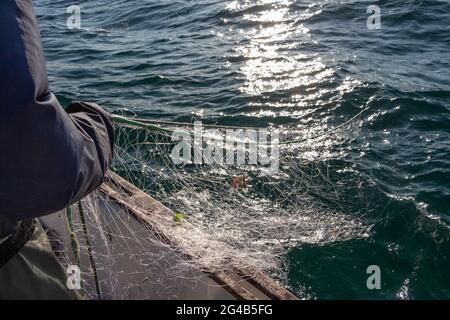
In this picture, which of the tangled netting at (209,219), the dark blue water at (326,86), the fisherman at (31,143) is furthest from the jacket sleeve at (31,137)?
the dark blue water at (326,86)

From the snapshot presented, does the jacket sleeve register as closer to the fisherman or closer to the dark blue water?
the fisherman

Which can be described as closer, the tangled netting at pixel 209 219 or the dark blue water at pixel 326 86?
the tangled netting at pixel 209 219

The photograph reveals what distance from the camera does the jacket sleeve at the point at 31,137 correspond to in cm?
→ 200

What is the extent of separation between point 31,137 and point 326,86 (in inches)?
318

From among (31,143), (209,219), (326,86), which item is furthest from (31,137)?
(326,86)

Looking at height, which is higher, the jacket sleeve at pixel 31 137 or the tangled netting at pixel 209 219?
the jacket sleeve at pixel 31 137

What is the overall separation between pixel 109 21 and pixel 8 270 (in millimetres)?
13221

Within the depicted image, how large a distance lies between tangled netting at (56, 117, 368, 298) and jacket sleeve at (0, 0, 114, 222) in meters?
1.88

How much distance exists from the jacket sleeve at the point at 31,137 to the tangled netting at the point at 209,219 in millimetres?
1875

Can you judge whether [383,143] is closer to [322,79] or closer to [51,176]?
[322,79]

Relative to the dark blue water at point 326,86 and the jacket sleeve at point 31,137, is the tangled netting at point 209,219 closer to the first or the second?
the dark blue water at point 326,86

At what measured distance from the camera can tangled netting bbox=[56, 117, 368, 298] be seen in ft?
A: 15.0

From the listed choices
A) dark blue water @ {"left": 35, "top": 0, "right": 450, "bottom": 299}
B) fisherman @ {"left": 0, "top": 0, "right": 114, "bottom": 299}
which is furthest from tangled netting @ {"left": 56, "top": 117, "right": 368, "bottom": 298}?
fisherman @ {"left": 0, "top": 0, "right": 114, "bottom": 299}

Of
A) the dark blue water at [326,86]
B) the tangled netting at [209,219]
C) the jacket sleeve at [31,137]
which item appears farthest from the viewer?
the dark blue water at [326,86]
